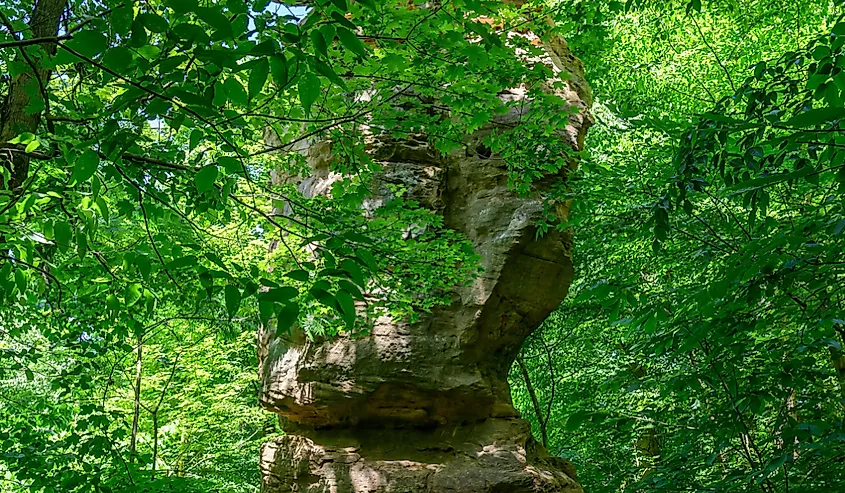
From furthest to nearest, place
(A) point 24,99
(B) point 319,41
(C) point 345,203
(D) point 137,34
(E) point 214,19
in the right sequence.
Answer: (C) point 345,203, (A) point 24,99, (B) point 319,41, (D) point 137,34, (E) point 214,19

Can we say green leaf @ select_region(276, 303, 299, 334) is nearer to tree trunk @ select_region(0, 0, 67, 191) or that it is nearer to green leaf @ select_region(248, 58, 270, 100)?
green leaf @ select_region(248, 58, 270, 100)

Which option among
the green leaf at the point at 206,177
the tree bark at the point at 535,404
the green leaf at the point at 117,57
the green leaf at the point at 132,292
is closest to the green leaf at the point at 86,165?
the green leaf at the point at 206,177

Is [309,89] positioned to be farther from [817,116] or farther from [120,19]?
[817,116]

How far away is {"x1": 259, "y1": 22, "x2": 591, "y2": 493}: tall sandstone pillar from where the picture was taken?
21.1 ft

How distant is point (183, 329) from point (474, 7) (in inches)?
305

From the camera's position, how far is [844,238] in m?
2.43

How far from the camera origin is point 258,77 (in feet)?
4.71

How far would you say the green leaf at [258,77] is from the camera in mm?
1422

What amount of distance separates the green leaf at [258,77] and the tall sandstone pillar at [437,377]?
5.06 meters

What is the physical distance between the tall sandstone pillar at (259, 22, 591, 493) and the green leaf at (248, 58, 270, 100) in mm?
5061

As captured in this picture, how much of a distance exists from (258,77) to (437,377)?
5399 mm

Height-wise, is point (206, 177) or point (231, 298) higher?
point (206, 177)

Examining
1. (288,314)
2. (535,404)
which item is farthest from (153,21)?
(535,404)

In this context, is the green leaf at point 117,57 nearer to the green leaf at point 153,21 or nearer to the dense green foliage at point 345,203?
the dense green foliage at point 345,203
